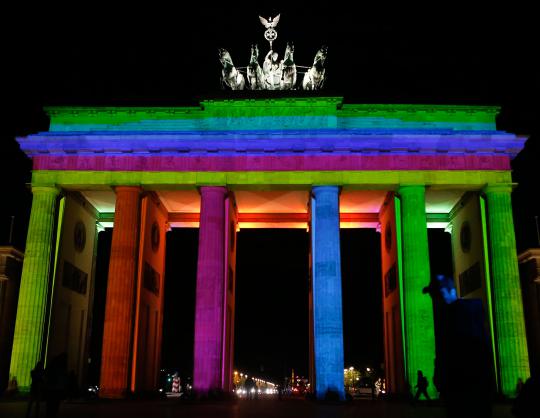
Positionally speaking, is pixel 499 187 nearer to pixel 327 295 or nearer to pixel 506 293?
pixel 506 293

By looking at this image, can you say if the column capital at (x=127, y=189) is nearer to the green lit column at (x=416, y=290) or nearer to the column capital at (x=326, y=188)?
the column capital at (x=326, y=188)

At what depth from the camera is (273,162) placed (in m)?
37.6

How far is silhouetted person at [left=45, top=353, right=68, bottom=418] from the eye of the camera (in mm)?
15320

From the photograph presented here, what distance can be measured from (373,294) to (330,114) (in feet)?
93.5

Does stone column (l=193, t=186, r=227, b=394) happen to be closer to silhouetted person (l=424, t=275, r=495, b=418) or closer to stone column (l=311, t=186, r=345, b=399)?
stone column (l=311, t=186, r=345, b=399)

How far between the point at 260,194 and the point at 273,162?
4.15 m

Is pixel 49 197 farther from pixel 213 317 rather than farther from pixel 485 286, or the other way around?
pixel 485 286

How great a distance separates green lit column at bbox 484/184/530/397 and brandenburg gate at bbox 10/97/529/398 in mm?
69

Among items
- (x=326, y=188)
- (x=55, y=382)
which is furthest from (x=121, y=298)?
(x=55, y=382)

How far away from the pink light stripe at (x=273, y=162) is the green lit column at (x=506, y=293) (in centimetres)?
232

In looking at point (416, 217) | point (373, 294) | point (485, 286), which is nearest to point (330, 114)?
point (416, 217)

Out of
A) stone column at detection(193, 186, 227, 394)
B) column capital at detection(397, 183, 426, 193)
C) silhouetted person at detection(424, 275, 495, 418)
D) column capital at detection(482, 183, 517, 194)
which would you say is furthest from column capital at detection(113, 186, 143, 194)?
silhouetted person at detection(424, 275, 495, 418)

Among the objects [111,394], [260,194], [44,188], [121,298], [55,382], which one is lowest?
[111,394]

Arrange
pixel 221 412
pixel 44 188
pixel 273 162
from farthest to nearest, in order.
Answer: pixel 273 162 < pixel 44 188 < pixel 221 412
